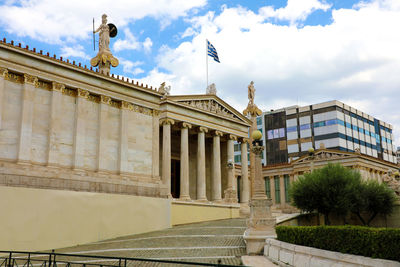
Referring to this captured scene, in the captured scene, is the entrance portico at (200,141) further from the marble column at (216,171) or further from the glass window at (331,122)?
the glass window at (331,122)

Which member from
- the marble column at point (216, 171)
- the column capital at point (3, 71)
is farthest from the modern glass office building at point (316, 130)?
the column capital at point (3, 71)

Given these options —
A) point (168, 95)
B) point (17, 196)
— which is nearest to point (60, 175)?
point (17, 196)

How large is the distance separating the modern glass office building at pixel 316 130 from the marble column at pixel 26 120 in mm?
59004

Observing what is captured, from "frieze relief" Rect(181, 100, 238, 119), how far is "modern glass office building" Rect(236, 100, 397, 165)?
37124mm

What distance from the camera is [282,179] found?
5938cm

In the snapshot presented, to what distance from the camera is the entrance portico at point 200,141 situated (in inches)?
1436

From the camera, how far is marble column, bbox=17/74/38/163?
77.1 ft

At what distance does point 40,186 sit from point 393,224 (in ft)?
78.0

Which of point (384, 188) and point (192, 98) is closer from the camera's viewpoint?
point (384, 188)

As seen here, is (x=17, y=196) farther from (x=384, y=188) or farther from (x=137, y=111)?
(x=384, y=188)

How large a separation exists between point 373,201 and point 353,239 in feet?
60.9

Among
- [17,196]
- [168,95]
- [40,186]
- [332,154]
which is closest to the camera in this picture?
[17,196]

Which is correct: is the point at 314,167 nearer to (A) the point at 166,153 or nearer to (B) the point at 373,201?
(B) the point at 373,201

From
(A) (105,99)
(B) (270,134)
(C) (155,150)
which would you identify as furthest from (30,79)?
(B) (270,134)
